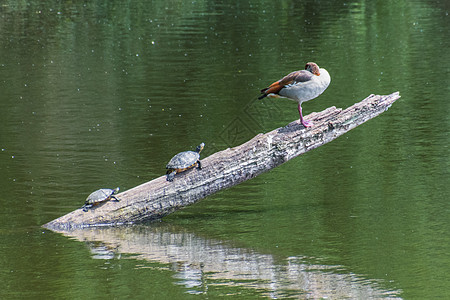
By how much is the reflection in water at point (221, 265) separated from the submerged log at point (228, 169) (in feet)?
0.72

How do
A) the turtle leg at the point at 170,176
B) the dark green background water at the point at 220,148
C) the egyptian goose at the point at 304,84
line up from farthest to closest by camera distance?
the turtle leg at the point at 170,176
the egyptian goose at the point at 304,84
the dark green background water at the point at 220,148

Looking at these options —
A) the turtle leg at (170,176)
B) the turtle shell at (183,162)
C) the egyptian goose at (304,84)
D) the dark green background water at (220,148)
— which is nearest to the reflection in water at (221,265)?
the dark green background water at (220,148)

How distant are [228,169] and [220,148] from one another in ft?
14.4

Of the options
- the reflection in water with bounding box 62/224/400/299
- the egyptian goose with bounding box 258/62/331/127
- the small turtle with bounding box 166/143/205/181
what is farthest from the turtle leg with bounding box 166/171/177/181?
the egyptian goose with bounding box 258/62/331/127

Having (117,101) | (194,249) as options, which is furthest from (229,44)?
(194,249)

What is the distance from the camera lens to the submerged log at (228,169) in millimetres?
9812

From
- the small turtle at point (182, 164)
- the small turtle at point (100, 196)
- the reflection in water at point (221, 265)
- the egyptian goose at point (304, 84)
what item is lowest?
the reflection in water at point (221, 265)

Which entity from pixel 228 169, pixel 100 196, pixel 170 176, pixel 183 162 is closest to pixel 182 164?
pixel 183 162

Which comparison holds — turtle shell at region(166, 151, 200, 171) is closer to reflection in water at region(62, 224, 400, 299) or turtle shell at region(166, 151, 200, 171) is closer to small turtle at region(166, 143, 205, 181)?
small turtle at region(166, 143, 205, 181)

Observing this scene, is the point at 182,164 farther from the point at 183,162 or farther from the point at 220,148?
the point at 220,148

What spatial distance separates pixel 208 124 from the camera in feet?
52.4

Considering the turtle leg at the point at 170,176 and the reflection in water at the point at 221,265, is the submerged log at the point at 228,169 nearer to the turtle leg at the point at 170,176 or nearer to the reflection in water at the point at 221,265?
the turtle leg at the point at 170,176

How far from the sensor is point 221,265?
859 cm

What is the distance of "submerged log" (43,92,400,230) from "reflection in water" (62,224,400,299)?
221 mm
